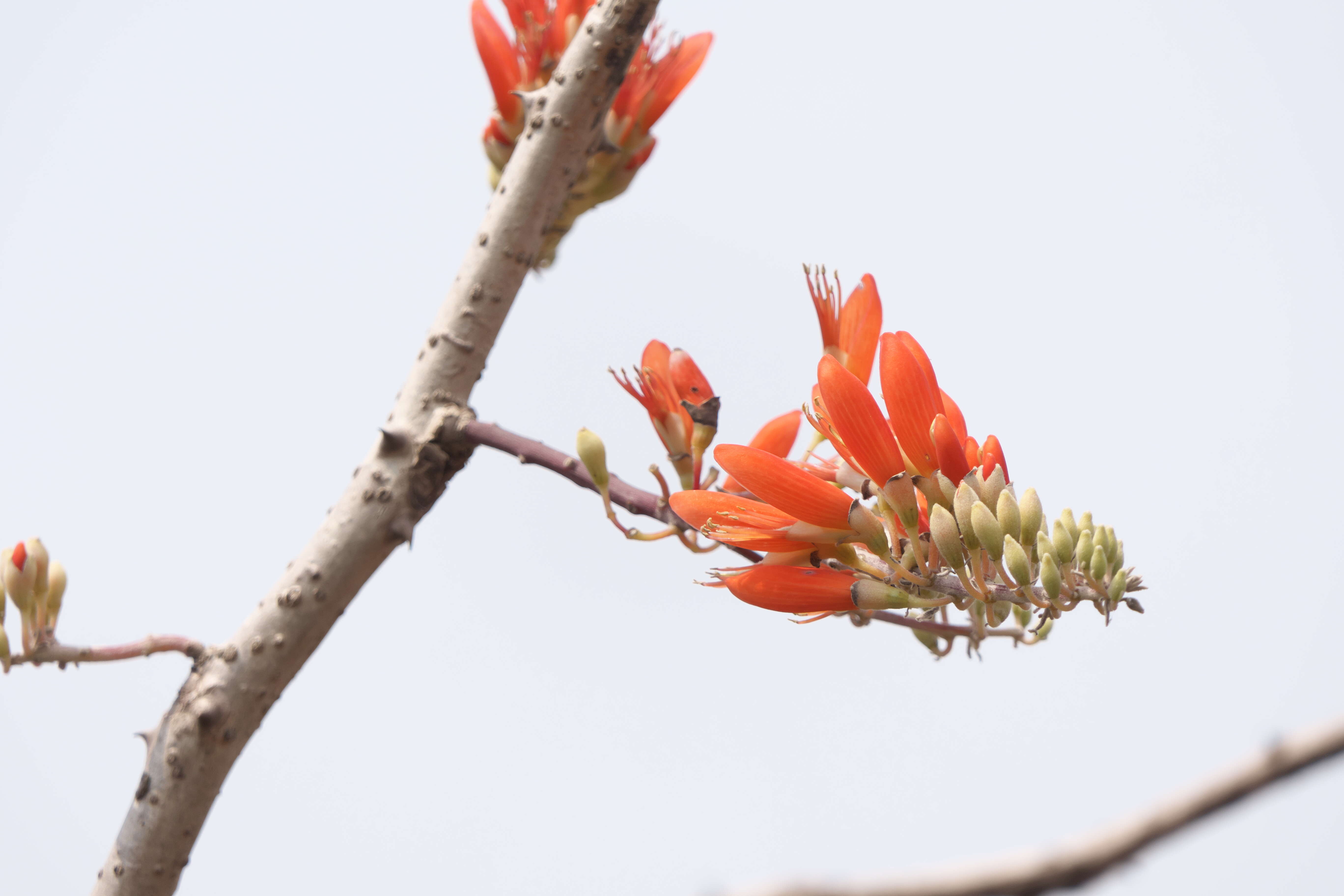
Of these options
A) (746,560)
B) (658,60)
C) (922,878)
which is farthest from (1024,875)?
(658,60)

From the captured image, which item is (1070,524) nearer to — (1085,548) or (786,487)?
(1085,548)

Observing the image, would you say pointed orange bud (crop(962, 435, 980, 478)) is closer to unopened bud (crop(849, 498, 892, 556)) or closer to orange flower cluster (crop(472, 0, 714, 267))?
unopened bud (crop(849, 498, 892, 556))

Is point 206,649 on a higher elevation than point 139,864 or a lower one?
higher

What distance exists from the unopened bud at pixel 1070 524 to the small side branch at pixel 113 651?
78 cm

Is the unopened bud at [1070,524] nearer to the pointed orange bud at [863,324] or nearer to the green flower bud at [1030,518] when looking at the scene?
the green flower bud at [1030,518]

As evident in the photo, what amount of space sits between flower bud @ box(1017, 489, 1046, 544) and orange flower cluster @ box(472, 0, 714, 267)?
74 centimetres

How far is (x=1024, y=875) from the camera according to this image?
185mm

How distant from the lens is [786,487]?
0.68 meters

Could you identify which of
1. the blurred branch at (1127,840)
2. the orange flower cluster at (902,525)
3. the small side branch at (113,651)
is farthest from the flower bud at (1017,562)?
the small side branch at (113,651)

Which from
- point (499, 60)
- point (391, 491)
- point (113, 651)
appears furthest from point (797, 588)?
point (499, 60)

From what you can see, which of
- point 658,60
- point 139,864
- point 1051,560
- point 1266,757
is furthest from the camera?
point 658,60

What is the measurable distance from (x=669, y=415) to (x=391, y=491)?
0.30m

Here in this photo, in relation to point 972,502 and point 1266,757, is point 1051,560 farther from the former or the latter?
point 1266,757

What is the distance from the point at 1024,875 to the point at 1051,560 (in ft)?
1.56
